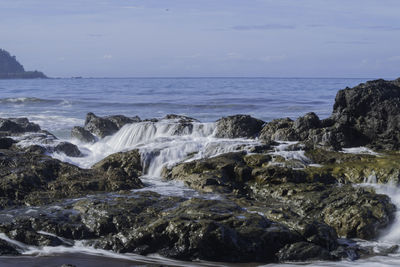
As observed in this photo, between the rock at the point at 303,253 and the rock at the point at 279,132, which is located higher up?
the rock at the point at 279,132

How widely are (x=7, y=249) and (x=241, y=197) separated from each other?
5.14 m

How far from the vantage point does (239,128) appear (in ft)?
61.3

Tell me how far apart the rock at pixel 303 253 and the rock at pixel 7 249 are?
4.49 metres

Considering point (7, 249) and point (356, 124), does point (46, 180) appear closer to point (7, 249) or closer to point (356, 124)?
point (7, 249)

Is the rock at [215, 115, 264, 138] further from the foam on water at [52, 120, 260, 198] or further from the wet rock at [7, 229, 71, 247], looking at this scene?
the wet rock at [7, 229, 71, 247]

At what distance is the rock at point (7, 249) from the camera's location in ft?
29.6

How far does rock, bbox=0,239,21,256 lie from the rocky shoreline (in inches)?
3.0

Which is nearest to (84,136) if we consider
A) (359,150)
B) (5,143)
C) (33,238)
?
(5,143)

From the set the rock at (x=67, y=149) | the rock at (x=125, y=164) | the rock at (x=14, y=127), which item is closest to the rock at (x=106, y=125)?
the rock at (x=14, y=127)

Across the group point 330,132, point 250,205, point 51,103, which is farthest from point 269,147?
point 51,103

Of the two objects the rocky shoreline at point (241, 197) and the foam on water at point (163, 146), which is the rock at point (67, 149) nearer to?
the rocky shoreline at point (241, 197)

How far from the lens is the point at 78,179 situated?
13094 mm

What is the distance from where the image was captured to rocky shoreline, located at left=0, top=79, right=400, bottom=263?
9305 mm

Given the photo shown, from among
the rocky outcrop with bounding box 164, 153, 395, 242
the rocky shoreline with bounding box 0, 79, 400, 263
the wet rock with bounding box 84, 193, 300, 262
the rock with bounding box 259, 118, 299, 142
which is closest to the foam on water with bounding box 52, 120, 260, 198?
the rocky shoreline with bounding box 0, 79, 400, 263
